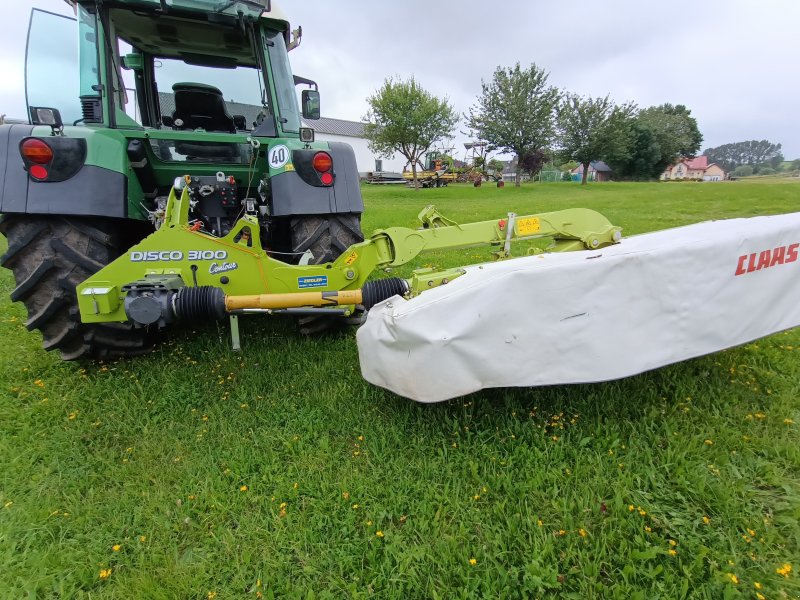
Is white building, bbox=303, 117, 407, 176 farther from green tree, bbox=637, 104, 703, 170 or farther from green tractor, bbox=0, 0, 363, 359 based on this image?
green tractor, bbox=0, 0, 363, 359

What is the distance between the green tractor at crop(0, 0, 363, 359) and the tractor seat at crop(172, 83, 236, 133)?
1 centimetres

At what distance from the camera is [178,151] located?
10.6ft

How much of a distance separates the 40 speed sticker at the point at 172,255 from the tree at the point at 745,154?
142947 millimetres

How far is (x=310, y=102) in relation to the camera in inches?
151

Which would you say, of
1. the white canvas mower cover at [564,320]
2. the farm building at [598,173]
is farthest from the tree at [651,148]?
the white canvas mower cover at [564,320]

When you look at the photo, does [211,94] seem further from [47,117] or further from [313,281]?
[313,281]

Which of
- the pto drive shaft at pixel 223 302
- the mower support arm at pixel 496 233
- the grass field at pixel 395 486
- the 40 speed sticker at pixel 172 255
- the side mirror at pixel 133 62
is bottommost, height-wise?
the grass field at pixel 395 486

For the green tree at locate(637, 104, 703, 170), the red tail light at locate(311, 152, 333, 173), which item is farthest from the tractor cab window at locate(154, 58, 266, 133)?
the green tree at locate(637, 104, 703, 170)

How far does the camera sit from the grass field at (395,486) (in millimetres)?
1582

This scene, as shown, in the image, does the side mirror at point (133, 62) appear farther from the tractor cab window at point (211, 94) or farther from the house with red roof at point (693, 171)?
the house with red roof at point (693, 171)

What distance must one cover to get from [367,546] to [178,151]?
Result: 296 centimetres

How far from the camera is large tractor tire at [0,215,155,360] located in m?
2.59

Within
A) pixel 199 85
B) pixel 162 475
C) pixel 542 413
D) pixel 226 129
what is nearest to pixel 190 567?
pixel 162 475

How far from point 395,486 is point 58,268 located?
2338 millimetres
